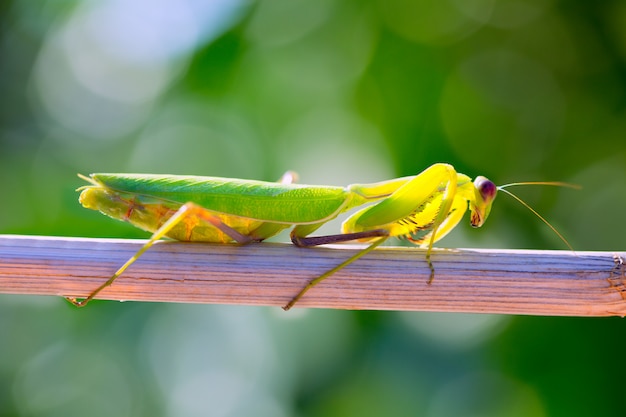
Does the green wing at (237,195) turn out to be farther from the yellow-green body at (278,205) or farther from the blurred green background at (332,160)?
the blurred green background at (332,160)

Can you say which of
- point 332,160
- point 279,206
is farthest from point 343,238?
point 332,160

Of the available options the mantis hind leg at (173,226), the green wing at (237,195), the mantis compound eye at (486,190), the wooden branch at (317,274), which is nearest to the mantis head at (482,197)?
the mantis compound eye at (486,190)

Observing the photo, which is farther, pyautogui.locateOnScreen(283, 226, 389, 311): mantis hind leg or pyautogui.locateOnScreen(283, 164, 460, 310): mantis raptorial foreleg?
pyautogui.locateOnScreen(283, 164, 460, 310): mantis raptorial foreleg

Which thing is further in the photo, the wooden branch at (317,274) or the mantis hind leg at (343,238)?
the mantis hind leg at (343,238)

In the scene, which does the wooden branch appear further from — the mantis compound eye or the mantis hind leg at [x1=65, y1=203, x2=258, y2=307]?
the mantis compound eye

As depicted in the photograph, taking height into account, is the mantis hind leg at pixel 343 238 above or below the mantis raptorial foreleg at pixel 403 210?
below

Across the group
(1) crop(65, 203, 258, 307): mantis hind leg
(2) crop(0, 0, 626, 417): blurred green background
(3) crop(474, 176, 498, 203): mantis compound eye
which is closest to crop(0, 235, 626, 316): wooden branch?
(1) crop(65, 203, 258, 307): mantis hind leg
